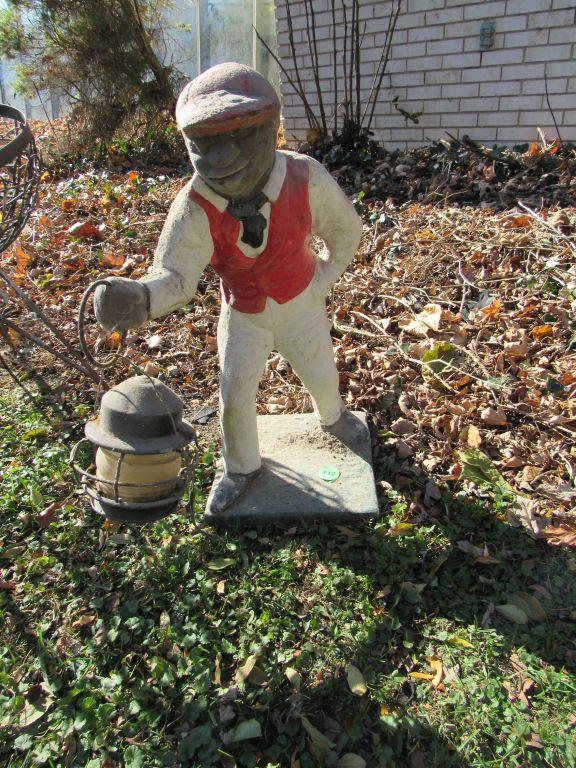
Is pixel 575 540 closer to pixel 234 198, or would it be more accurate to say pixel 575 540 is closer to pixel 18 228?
pixel 234 198

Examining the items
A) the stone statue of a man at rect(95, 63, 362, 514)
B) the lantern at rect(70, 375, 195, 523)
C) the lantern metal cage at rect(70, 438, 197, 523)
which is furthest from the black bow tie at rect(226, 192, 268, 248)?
the lantern metal cage at rect(70, 438, 197, 523)

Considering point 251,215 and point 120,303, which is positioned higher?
point 251,215

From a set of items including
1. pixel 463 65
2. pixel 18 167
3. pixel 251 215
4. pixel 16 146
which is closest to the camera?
pixel 251 215

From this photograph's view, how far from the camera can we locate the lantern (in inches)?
71.7

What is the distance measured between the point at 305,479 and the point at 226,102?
5.23 feet

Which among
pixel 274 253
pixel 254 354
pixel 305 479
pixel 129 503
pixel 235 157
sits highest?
pixel 235 157

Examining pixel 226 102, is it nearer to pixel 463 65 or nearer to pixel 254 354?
pixel 254 354

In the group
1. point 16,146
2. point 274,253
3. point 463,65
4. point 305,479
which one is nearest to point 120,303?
point 274,253

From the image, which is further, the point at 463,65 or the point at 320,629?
the point at 463,65

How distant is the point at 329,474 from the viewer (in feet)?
8.69

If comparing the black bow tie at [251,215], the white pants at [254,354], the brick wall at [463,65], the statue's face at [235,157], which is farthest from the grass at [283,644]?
the brick wall at [463,65]

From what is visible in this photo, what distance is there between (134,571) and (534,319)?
260 cm

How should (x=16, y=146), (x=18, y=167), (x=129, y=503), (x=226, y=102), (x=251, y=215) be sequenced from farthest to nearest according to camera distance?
(x=18, y=167) → (x=16, y=146) → (x=251, y=215) → (x=129, y=503) → (x=226, y=102)

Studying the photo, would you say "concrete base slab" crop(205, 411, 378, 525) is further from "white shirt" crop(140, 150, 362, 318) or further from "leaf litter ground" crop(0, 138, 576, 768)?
"white shirt" crop(140, 150, 362, 318)
